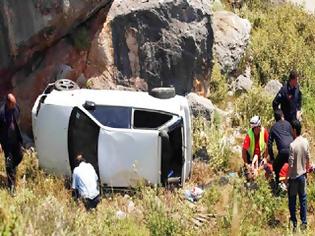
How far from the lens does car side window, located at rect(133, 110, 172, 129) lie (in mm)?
11039

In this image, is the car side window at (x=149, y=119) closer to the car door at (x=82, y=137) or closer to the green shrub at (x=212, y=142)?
the car door at (x=82, y=137)

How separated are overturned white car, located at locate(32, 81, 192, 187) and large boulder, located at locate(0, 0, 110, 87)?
172 cm

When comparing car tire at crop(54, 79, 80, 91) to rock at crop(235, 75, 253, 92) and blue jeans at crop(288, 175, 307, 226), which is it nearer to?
blue jeans at crop(288, 175, 307, 226)

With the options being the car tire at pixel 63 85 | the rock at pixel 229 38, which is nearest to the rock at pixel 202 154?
the car tire at pixel 63 85

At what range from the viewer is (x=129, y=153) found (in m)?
10.8

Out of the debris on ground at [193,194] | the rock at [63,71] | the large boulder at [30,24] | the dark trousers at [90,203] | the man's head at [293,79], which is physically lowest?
the debris on ground at [193,194]

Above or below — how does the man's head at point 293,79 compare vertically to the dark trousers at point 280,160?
above

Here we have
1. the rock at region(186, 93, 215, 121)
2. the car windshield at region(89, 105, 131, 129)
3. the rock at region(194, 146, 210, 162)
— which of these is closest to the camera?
the car windshield at region(89, 105, 131, 129)

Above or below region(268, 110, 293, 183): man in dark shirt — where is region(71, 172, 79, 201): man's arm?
below

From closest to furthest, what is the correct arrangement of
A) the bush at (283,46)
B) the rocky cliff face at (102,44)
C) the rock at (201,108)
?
the rocky cliff face at (102,44)
the rock at (201,108)
the bush at (283,46)

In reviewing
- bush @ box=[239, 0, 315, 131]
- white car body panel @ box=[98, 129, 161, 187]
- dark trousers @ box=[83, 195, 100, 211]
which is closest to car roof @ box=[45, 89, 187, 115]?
white car body panel @ box=[98, 129, 161, 187]

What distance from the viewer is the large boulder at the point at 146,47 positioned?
13.5 meters

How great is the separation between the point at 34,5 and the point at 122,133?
325cm

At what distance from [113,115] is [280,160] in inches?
109
